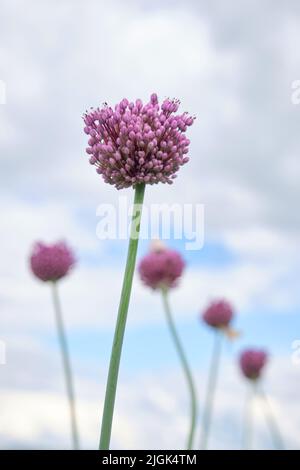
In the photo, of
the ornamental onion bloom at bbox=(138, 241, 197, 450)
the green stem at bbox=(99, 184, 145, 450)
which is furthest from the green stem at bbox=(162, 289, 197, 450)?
the green stem at bbox=(99, 184, 145, 450)

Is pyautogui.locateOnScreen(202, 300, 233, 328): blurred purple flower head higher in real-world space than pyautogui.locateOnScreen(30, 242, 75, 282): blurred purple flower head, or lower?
lower

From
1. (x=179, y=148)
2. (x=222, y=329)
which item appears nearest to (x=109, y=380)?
(x=179, y=148)

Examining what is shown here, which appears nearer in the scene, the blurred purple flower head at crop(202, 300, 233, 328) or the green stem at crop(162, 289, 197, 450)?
the green stem at crop(162, 289, 197, 450)

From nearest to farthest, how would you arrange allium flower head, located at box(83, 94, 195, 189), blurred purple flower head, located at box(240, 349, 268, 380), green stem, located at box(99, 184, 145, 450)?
green stem, located at box(99, 184, 145, 450), allium flower head, located at box(83, 94, 195, 189), blurred purple flower head, located at box(240, 349, 268, 380)

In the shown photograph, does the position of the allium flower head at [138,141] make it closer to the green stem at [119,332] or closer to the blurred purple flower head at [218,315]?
the green stem at [119,332]

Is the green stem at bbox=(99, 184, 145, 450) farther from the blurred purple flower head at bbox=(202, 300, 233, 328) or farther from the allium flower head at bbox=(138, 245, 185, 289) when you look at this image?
the blurred purple flower head at bbox=(202, 300, 233, 328)

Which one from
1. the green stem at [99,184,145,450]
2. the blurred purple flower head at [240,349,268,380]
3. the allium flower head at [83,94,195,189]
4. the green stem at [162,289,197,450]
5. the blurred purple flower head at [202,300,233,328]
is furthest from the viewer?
the blurred purple flower head at [240,349,268,380]

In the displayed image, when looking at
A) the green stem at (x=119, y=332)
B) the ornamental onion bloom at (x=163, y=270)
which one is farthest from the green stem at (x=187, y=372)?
the green stem at (x=119, y=332)
